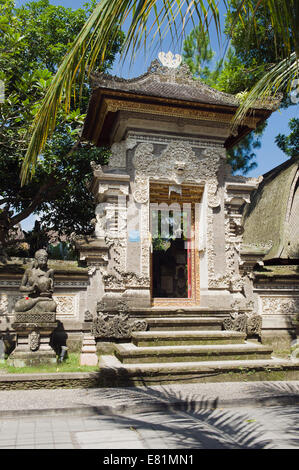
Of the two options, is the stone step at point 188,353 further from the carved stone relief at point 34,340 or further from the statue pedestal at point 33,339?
the carved stone relief at point 34,340

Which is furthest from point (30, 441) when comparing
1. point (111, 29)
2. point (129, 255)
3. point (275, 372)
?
point (129, 255)

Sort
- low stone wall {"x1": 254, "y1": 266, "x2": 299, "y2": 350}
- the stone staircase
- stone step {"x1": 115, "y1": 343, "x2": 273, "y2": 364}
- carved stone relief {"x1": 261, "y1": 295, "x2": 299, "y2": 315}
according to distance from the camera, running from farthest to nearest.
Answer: carved stone relief {"x1": 261, "y1": 295, "x2": 299, "y2": 315}
low stone wall {"x1": 254, "y1": 266, "x2": 299, "y2": 350}
stone step {"x1": 115, "y1": 343, "x2": 273, "y2": 364}
the stone staircase

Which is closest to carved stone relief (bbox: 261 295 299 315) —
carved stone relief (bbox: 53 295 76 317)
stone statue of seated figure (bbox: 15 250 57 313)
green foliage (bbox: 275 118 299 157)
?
carved stone relief (bbox: 53 295 76 317)

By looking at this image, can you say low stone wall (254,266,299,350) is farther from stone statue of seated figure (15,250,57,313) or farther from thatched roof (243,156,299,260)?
stone statue of seated figure (15,250,57,313)

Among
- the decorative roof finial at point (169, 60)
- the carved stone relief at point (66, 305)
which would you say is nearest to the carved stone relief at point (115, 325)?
the carved stone relief at point (66, 305)

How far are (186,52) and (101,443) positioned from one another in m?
21.6

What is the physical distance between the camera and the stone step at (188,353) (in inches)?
289

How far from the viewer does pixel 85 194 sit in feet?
50.1

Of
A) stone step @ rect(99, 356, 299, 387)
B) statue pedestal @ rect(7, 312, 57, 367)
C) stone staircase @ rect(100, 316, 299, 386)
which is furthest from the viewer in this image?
statue pedestal @ rect(7, 312, 57, 367)

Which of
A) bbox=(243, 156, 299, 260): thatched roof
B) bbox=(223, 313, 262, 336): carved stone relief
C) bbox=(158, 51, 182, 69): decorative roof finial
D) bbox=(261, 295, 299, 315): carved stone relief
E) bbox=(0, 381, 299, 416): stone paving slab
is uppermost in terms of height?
bbox=(158, 51, 182, 69): decorative roof finial

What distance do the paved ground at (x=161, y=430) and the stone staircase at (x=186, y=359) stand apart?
136cm

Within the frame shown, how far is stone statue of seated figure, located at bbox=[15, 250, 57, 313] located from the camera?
777 centimetres

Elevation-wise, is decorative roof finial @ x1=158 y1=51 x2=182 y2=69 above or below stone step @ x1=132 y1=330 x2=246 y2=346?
above

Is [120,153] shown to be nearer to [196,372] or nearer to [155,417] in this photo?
[196,372]
